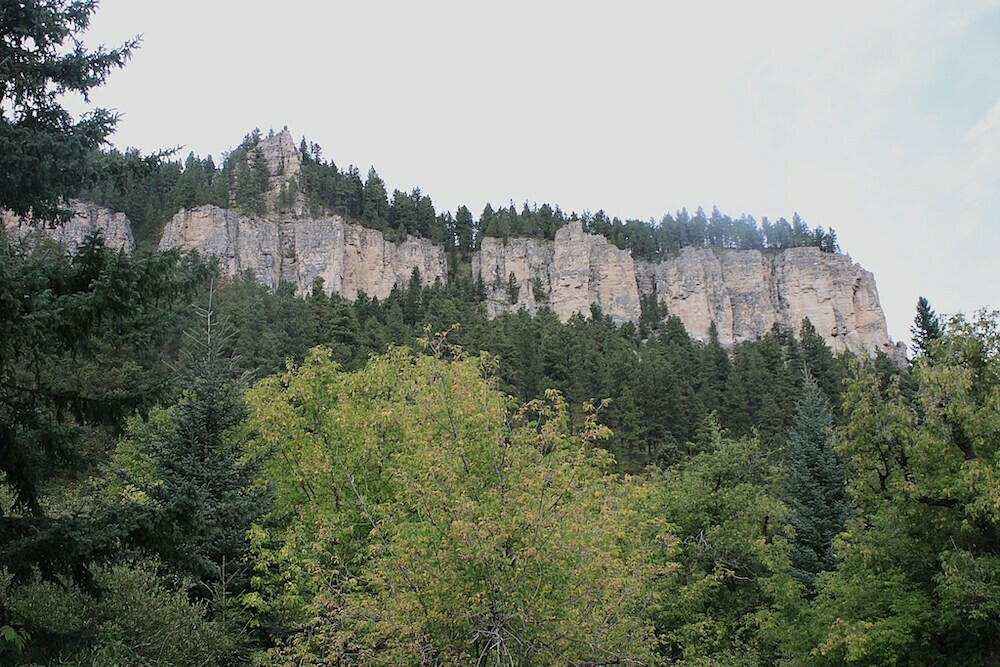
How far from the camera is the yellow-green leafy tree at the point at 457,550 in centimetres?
827

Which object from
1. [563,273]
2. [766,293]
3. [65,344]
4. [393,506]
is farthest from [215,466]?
[766,293]

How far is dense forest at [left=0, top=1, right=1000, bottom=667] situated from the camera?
6.55m

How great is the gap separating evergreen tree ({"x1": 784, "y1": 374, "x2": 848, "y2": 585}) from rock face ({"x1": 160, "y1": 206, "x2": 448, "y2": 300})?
229ft

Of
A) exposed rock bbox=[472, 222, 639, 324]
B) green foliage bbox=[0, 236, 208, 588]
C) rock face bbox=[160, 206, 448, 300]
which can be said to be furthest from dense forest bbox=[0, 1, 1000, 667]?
exposed rock bbox=[472, 222, 639, 324]

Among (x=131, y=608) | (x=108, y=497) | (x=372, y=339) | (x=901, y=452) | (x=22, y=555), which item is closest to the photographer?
(x=22, y=555)

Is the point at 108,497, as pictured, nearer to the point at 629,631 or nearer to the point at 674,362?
the point at 629,631

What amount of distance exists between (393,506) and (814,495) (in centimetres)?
1432

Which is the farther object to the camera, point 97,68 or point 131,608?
point 131,608

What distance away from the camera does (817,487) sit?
20750mm

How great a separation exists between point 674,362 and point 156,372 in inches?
1364

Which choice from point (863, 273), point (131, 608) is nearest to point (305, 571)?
point (131, 608)

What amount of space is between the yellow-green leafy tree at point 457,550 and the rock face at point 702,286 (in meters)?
82.1

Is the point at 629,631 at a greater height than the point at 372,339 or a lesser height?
lesser

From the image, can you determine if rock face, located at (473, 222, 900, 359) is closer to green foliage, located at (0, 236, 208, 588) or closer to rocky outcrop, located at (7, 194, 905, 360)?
rocky outcrop, located at (7, 194, 905, 360)
